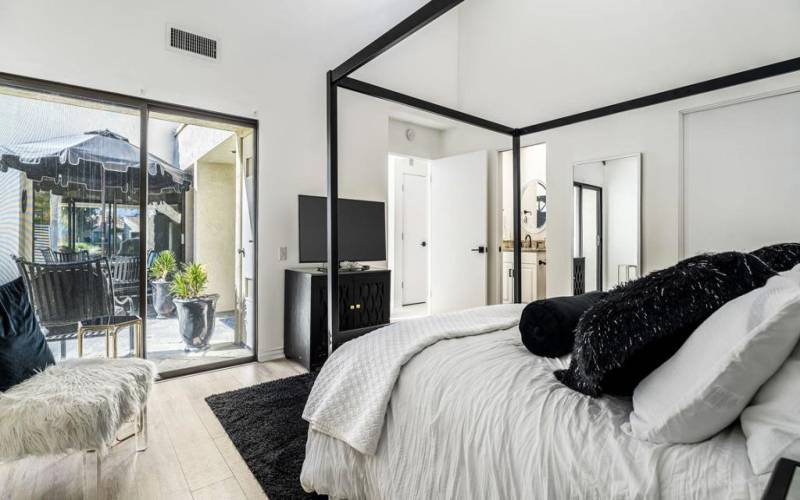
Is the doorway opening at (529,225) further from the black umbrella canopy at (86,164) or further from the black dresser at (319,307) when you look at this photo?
the black umbrella canopy at (86,164)

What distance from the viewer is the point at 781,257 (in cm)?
166

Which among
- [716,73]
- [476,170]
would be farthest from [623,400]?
[476,170]

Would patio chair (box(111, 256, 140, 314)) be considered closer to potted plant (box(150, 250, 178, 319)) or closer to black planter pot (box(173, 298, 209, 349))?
potted plant (box(150, 250, 178, 319))

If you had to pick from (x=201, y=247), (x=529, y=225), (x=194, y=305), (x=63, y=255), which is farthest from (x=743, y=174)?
(x=63, y=255)

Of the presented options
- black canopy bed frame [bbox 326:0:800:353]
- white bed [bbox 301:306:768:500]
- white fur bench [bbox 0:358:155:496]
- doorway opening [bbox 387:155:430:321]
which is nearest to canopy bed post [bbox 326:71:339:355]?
black canopy bed frame [bbox 326:0:800:353]

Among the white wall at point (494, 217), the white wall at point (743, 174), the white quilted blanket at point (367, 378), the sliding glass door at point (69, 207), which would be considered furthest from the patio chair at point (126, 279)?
the white wall at point (743, 174)

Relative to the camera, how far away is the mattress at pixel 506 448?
0.76 metres

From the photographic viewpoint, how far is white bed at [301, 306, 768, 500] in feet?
2.50

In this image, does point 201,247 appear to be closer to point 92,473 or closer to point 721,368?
point 92,473

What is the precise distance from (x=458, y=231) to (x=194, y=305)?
3.01m

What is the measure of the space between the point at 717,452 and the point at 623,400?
0.26m

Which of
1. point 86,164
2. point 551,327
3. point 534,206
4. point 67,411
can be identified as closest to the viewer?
point 551,327

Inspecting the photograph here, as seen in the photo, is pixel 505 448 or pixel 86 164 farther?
pixel 86 164

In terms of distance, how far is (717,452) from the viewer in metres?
0.75
